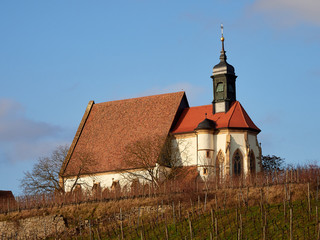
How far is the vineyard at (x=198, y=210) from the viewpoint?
4166 centimetres

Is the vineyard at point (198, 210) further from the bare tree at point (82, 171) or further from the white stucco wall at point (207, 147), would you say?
the bare tree at point (82, 171)

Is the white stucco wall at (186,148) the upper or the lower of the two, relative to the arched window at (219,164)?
upper

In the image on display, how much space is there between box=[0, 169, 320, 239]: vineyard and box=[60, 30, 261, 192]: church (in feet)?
23.2

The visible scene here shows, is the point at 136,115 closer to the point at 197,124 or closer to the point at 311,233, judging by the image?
the point at 197,124

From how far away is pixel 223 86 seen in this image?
65.9m

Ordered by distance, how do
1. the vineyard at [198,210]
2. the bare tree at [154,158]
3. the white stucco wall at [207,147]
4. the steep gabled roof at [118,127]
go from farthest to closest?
the steep gabled roof at [118,127] → the bare tree at [154,158] → the white stucco wall at [207,147] → the vineyard at [198,210]

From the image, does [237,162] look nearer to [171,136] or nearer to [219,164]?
[219,164]

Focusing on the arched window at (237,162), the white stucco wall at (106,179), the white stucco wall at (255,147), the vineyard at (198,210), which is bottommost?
the vineyard at (198,210)

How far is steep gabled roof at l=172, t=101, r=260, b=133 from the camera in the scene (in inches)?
2520

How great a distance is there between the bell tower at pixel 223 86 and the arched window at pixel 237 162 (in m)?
4.07

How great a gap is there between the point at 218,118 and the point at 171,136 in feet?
13.8

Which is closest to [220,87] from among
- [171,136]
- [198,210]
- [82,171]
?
[171,136]

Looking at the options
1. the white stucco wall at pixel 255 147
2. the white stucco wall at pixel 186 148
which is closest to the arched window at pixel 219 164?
→ the white stucco wall at pixel 186 148

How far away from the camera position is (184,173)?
2507 inches
